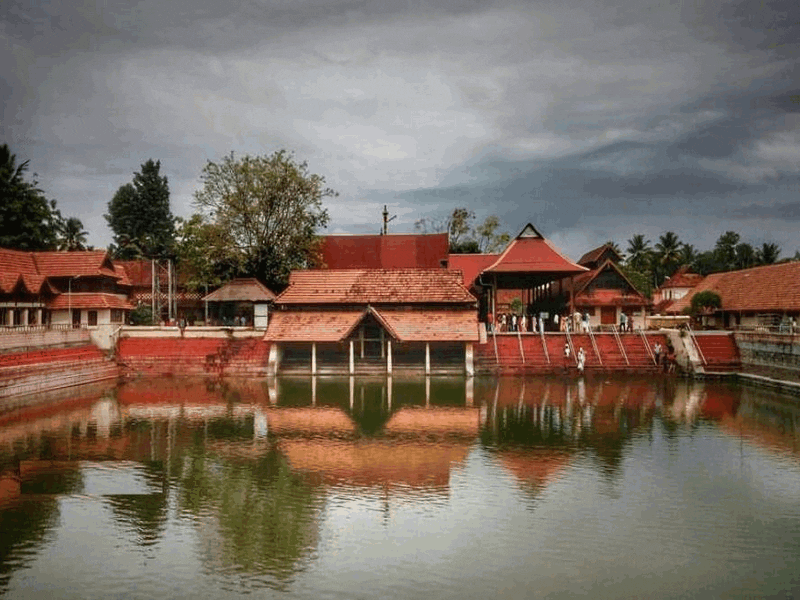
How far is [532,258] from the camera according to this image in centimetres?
3981

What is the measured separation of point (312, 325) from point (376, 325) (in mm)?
3435

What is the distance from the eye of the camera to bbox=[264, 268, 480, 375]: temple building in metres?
35.0

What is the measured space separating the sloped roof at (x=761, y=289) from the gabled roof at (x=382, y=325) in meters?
15.8

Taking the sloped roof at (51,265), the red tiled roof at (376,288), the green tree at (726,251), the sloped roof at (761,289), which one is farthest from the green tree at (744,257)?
the sloped roof at (51,265)

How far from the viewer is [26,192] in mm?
47156

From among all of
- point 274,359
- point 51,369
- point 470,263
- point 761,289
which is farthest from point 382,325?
point 761,289

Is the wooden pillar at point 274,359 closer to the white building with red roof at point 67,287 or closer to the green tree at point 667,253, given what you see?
the white building with red roof at point 67,287

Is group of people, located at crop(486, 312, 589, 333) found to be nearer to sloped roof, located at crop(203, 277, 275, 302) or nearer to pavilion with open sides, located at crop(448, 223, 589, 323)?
pavilion with open sides, located at crop(448, 223, 589, 323)

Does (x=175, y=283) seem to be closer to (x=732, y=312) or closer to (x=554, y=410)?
(x=554, y=410)

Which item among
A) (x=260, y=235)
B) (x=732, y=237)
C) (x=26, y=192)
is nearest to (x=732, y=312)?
(x=260, y=235)

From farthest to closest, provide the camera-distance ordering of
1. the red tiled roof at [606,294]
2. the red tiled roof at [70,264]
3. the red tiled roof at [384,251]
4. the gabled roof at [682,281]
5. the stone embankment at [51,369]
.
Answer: the gabled roof at [682,281], the red tiled roof at [384,251], the red tiled roof at [606,294], the red tiled roof at [70,264], the stone embankment at [51,369]

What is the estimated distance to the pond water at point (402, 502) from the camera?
10539mm

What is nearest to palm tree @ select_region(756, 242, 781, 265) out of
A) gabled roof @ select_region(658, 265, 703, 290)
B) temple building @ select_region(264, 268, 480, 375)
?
gabled roof @ select_region(658, 265, 703, 290)

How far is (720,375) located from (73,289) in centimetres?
3601
